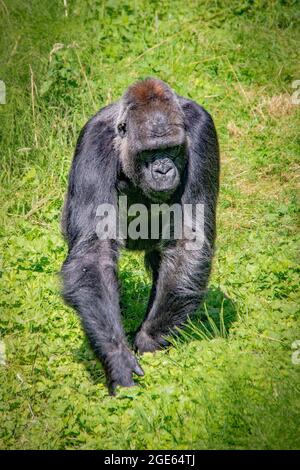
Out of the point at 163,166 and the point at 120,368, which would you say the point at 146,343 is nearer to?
the point at 120,368

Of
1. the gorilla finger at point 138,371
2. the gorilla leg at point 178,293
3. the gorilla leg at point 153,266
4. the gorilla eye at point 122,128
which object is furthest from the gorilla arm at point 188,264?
the gorilla finger at point 138,371

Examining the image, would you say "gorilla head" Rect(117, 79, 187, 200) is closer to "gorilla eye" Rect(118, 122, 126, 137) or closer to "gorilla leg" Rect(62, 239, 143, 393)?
"gorilla eye" Rect(118, 122, 126, 137)

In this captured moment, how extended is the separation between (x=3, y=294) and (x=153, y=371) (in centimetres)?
189

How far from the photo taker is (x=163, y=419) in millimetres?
4656

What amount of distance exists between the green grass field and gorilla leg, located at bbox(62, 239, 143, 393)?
188 millimetres

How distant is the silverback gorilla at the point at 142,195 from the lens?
5293 millimetres

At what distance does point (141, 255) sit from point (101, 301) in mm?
2071

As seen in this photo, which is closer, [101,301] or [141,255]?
[101,301]

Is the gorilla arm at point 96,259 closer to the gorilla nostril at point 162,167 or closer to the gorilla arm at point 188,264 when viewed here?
the gorilla nostril at point 162,167

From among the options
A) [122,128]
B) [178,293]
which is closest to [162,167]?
[122,128]

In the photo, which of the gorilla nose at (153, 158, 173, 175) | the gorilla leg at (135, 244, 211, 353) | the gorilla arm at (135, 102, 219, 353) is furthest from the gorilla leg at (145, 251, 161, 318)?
the gorilla nose at (153, 158, 173, 175)

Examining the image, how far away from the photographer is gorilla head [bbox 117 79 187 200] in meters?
5.46

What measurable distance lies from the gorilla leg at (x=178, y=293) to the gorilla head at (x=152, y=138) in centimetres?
49

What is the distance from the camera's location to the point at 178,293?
5.66 meters
